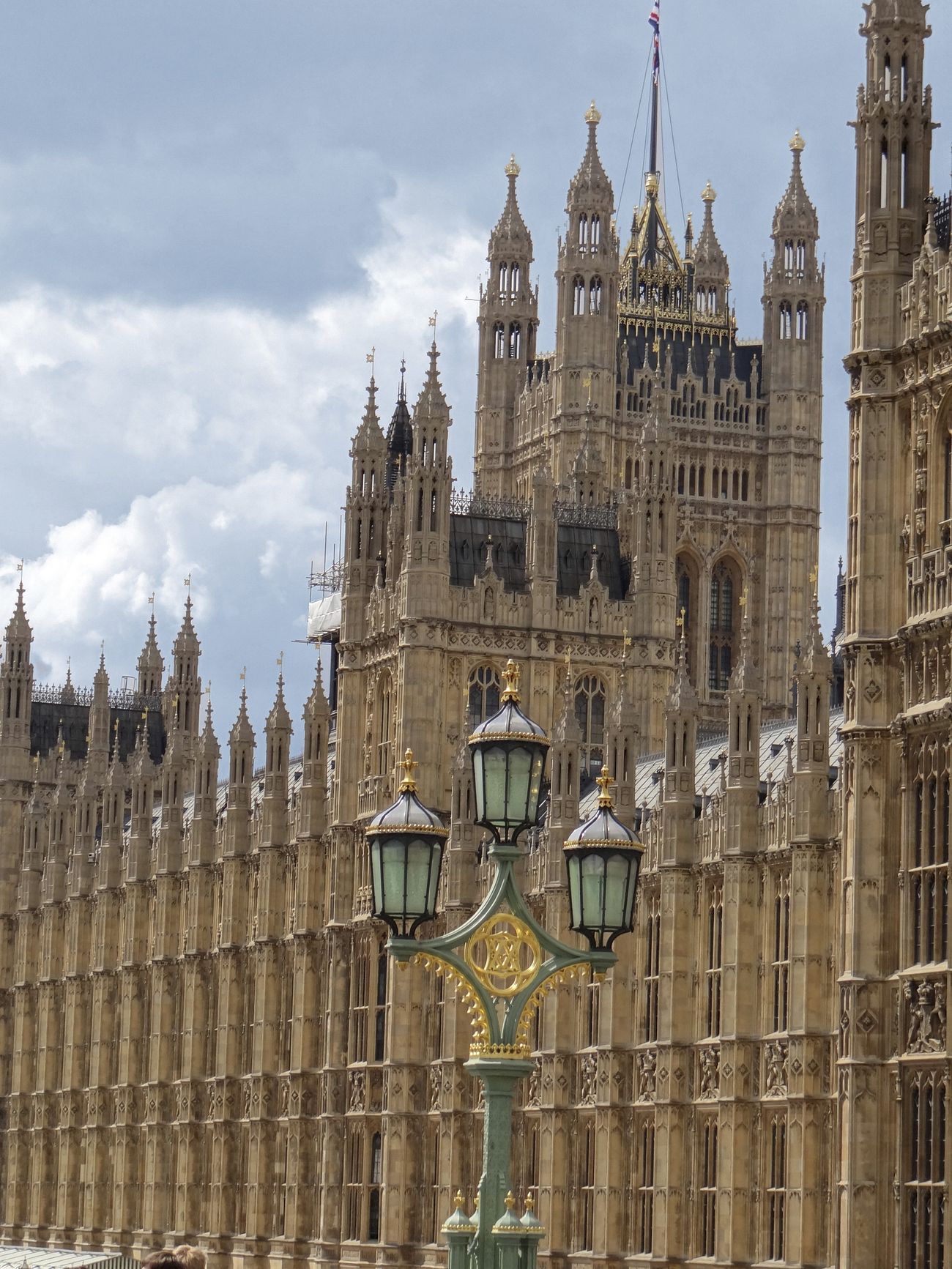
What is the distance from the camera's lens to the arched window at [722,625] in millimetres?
162250

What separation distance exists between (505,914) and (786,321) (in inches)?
5153

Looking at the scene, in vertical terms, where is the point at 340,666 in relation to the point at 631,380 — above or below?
below

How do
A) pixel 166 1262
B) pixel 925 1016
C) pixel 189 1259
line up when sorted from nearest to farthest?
pixel 166 1262 < pixel 189 1259 < pixel 925 1016

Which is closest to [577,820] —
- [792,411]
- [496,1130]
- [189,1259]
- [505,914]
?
[505,914]

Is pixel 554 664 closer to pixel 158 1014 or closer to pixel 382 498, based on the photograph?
pixel 382 498

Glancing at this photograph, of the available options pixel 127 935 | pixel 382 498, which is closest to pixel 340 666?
pixel 382 498

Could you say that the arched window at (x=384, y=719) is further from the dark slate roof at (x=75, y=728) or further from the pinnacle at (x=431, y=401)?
the dark slate roof at (x=75, y=728)

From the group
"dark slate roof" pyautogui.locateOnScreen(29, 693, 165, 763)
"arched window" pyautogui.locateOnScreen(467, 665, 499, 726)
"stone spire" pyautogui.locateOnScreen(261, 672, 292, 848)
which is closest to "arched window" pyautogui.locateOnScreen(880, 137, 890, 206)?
"arched window" pyautogui.locateOnScreen(467, 665, 499, 726)

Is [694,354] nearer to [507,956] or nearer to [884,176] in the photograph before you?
[884,176]

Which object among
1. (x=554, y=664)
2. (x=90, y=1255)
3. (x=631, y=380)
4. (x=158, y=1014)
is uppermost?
(x=631, y=380)

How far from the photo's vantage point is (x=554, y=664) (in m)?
103

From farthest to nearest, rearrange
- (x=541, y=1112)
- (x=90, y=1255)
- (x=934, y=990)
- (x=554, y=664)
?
(x=90, y=1255) → (x=554, y=664) → (x=541, y=1112) → (x=934, y=990)

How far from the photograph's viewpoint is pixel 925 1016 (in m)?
59.5

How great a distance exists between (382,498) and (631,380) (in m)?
64.3
